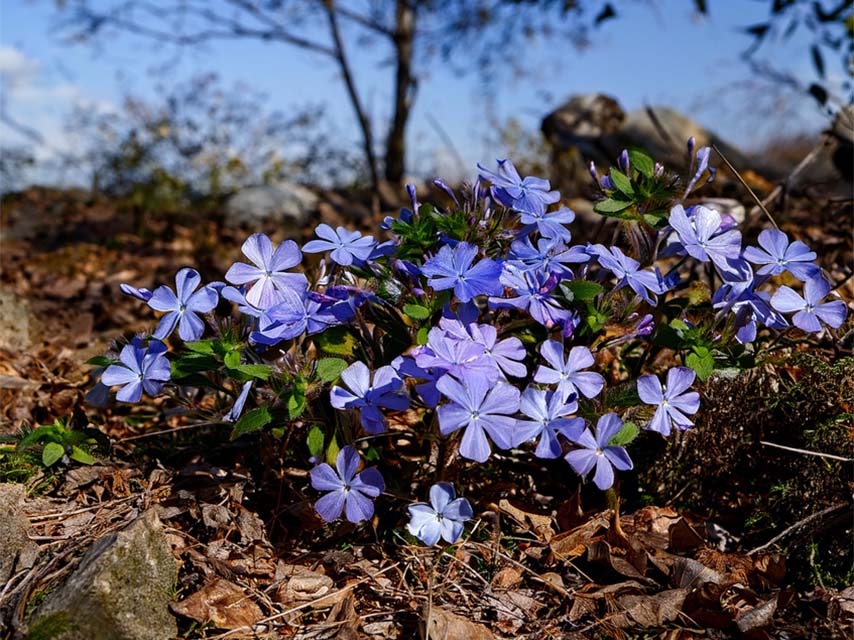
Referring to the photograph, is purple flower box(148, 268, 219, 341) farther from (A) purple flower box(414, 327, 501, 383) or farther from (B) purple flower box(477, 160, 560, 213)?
(B) purple flower box(477, 160, 560, 213)

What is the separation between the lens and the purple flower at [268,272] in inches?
72.7

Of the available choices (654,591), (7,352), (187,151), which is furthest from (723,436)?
(187,151)

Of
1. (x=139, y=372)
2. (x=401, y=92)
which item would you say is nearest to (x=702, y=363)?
(x=139, y=372)

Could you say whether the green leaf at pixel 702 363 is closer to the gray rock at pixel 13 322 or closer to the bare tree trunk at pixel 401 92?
the gray rock at pixel 13 322

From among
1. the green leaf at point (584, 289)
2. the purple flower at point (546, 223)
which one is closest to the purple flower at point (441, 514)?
the green leaf at point (584, 289)

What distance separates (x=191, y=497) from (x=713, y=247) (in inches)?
58.4

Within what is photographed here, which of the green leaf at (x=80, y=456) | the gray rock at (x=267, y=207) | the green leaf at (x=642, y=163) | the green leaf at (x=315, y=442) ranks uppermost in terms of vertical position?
the green leaf at (x=642, y=163)

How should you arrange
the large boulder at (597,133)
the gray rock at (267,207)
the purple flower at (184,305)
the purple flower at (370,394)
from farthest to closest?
the large boulder at (597,133)
the gray rock at (267,207)
the purple flower at (184,305)
the purple flower at (370,394)

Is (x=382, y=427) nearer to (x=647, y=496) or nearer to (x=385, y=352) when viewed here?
(x=385, y=352)

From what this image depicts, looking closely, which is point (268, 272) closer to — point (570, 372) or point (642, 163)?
point (570, 372)

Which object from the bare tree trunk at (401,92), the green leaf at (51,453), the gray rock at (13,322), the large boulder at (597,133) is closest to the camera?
the green leaf at (51,453)

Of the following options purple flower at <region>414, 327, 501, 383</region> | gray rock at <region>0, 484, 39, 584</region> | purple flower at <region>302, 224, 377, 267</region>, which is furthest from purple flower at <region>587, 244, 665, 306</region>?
gray rock at <region>0, 484, 39, 584</region>

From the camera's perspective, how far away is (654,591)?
1938 millimetres

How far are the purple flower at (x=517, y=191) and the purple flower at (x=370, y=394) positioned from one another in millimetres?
522
